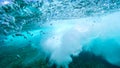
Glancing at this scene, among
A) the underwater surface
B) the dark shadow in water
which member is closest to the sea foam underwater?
the underwater surface

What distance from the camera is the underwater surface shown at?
5.39 metres

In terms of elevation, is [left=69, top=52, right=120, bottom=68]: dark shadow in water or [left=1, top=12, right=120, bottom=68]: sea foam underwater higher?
[left=1, top=12, right=120, bottom=68]: sea foam underwater

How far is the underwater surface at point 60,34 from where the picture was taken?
539 centimetres

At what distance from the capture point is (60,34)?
6680mm

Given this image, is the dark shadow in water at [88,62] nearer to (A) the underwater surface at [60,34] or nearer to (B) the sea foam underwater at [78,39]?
(A) the underwater surface at [60,34]

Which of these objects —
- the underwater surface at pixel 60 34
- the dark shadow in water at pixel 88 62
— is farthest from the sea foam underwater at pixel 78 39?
the dark shadow in water at pixel 88 62

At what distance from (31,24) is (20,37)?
102cm

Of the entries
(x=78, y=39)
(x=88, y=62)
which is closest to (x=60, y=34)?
(x=78, y=39)

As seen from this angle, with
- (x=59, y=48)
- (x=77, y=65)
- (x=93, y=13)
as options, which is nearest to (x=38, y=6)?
(x=93, y=13)

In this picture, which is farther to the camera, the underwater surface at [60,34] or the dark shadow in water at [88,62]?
the underwater surface at [60,34]

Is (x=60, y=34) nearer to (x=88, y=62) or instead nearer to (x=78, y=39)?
(x=78, y=39)

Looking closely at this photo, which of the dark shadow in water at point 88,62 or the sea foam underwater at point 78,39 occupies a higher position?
the sea foam underwater at point 78,39

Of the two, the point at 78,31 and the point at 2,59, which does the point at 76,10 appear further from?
the point at 2,59

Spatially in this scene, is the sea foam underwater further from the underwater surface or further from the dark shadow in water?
the dark shadow in water
